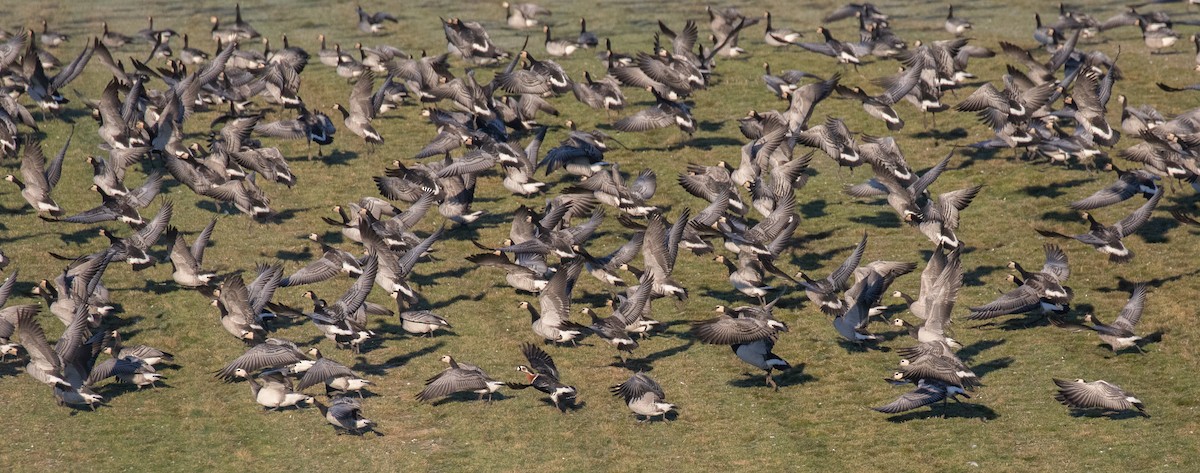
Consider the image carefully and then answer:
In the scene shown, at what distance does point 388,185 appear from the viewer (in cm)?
3597

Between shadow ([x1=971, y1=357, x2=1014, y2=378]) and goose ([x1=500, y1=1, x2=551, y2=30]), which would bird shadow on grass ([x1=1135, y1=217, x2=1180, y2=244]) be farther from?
goose ([x1=500, y1=1, x2=551, y2=30])

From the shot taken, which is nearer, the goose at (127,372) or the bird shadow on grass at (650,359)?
the goose at (127,372)

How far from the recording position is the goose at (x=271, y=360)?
27.5 m

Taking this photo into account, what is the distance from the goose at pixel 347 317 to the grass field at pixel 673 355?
59 cm

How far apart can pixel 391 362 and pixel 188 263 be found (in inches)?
281

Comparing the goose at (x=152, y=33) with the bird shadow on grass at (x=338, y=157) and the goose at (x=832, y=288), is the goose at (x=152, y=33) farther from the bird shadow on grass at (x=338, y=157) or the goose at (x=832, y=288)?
the goose at (x=832, y=288)

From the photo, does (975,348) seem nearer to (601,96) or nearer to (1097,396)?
(1097,396)

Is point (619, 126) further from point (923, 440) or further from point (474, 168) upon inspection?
point (923, 440)

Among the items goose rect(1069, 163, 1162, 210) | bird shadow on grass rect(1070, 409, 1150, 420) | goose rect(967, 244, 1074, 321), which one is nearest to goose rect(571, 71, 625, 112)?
goose rect(1069, 163, 1162, 210)

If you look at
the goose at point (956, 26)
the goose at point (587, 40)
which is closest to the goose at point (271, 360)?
the goose at point (587, 40)

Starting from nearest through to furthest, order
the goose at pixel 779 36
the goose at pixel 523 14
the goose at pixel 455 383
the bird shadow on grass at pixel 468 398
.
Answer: the goose at pixel 455 383, the bird shadow on grass at pixel 468 398, the goose at pixel 779 36, the goose at pixel 523 14

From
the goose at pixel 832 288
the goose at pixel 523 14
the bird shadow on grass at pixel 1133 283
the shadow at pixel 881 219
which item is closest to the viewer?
the goose at pixel 832 288

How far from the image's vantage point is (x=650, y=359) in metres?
28.9

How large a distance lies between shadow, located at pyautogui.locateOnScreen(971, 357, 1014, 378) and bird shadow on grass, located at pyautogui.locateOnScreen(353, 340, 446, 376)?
1240cm
